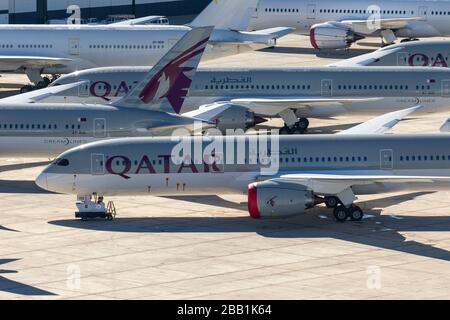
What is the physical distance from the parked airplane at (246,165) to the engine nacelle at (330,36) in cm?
5204

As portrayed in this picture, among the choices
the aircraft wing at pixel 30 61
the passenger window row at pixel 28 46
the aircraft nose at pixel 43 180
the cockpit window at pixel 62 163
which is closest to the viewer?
the cockpit window at pixel 62 163

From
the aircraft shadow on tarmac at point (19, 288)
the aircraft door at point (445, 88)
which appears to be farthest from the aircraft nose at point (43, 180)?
the aircraft door at point (445, 88)

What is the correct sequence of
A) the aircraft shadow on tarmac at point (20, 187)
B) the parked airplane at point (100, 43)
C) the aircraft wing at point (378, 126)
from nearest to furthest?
the aircraft wing at point (378, 126)
the aircraft shadow on tarmac at point (20, 187)
the parked airplane at point (100, 43)

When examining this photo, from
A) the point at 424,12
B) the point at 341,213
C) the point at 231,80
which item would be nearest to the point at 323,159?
the point at 341,213

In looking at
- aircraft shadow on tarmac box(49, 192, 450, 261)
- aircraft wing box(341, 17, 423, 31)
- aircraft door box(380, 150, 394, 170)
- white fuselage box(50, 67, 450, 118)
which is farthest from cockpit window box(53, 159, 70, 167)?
aircraft wing box(341, 17, 423, 31)

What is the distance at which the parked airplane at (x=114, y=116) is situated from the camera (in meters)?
72.5

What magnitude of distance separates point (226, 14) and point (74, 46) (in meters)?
10.7

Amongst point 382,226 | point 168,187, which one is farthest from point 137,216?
point 382,226

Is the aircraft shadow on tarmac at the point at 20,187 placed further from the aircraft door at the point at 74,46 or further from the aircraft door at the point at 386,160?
the aircraft door at the point at 74,46

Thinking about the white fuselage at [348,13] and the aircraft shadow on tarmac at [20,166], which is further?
the white fuselage at [348,13]

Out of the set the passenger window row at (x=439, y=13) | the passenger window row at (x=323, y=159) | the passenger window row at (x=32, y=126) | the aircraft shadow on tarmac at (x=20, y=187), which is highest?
the passenger window row at (x=439, y=13)

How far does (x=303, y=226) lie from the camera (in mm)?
63312

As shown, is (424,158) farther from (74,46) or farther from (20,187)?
(74,46)

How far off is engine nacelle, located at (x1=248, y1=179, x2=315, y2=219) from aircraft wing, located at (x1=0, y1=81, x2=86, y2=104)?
73.5 feet
